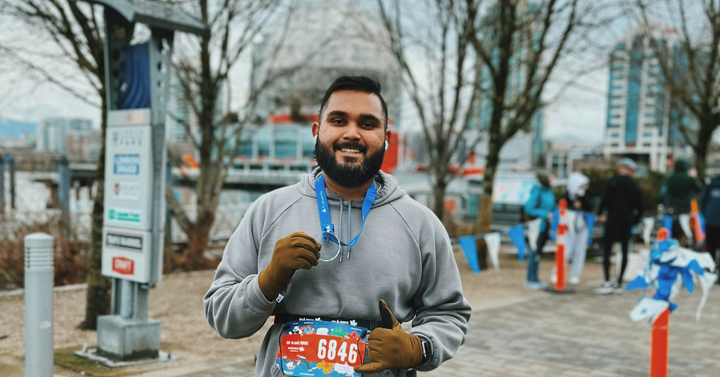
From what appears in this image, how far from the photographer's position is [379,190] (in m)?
2.51

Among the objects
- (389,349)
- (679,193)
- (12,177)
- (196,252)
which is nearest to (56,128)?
(196,252)

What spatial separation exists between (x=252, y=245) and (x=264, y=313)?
0.30 m

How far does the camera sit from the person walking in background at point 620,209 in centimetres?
1030

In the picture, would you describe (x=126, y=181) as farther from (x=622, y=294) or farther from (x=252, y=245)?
(x=622, y=294)

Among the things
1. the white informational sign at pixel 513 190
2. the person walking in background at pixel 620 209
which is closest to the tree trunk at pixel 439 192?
the white informational sign at pixel 513 190

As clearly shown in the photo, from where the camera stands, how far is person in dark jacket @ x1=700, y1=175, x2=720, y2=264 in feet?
37.4

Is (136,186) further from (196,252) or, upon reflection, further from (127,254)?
(196,252)

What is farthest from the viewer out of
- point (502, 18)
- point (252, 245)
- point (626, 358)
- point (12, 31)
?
point (502, 18)

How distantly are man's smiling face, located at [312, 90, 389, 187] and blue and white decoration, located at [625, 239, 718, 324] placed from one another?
3526 mm

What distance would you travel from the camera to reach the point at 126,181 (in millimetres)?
6059

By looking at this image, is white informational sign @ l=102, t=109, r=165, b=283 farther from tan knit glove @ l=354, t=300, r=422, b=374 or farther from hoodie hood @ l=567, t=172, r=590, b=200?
hoodie hood @ l=567, t=172, r=590, b=200

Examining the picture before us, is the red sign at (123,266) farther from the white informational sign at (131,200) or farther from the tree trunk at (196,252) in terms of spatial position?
the tree trunk at (196,252)

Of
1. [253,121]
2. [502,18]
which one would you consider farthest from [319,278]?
[253,121]

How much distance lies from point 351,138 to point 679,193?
1124 centimetres
